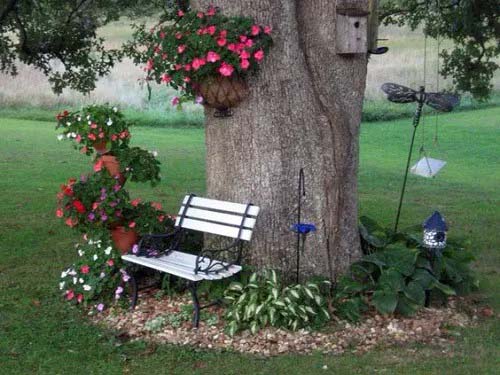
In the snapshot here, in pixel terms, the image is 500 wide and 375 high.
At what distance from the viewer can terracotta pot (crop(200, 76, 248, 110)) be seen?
6.42 meters

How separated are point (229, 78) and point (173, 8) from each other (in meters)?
7.05

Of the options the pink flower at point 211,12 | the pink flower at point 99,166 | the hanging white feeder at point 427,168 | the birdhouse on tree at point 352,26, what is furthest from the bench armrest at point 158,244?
the hanging white feeder at point 427,168

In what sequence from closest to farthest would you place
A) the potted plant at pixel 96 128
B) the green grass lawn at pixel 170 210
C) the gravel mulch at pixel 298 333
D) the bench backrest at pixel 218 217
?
1. the green grass lawn at pixel 170 210
2. the gravel mulch at pixel 298 333
3. the bench backrest at pixel 218 217
4. the potted plant at pixel 96 128

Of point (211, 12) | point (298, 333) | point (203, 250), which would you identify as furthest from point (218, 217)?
point (211, 12)

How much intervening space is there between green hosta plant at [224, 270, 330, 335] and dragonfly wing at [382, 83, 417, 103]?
1.93 metres

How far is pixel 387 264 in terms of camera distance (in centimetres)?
690

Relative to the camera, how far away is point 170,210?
482 inches

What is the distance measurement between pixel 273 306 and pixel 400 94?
237cm

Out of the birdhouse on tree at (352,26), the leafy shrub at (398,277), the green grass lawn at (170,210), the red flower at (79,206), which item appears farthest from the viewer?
the red flower at (79,206)

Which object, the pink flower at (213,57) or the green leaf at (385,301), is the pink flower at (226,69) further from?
the green leaf at (385,301)

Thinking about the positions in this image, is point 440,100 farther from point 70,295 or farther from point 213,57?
point 70,295

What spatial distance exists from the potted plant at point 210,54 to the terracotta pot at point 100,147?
786 millimetres

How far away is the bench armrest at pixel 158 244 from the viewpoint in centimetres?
685

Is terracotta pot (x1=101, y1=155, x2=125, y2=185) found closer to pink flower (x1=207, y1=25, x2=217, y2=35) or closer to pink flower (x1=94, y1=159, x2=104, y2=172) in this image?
pink flower (x1=94, y1=159, x2=104, y2=172)
